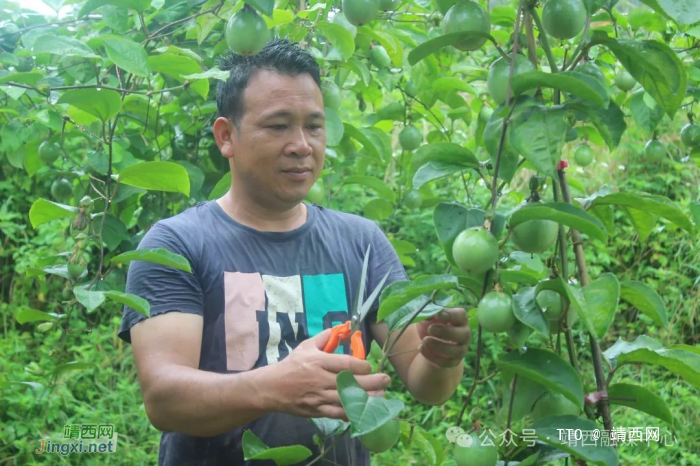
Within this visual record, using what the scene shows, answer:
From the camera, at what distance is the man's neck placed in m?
1.48

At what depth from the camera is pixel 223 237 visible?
1437mm

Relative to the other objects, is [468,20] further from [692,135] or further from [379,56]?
[379,56]

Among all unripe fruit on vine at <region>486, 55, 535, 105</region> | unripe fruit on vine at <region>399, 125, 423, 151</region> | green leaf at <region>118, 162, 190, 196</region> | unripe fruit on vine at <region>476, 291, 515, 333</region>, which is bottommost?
unripe fruit on vine at <region>476, 291, 515, 333</region>

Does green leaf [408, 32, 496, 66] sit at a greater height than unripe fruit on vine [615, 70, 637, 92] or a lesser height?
lesser

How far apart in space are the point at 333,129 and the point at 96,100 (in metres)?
0.51

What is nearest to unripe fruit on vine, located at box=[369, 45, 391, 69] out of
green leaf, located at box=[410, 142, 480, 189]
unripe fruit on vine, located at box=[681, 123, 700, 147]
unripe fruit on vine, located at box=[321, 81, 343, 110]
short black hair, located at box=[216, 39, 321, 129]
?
unripe fruit on vine, located at box=[321, 81, 343, 110]

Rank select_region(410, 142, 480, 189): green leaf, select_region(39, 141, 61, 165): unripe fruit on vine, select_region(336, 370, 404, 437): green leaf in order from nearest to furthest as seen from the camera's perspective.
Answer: select_region(336, 370, 404, 437): green leaf → select_region(410, 142, 480, 189): green leaf → select_region(39, 141, 61, 165): unripe fruit on vine

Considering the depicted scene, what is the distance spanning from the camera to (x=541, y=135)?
867mm

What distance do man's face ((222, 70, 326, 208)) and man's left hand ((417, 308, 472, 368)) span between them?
37 centimetres

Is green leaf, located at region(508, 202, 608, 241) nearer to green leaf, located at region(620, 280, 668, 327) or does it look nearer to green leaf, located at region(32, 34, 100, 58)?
green leaf, located at region(620, 280, 668, 327)

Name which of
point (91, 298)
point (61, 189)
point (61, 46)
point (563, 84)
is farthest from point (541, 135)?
point (61, 189)

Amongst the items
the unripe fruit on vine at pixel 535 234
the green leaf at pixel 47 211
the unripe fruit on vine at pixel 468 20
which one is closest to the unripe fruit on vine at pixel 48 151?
the green leaf at pixel 47 211

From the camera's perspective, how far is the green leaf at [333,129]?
1.75 metres

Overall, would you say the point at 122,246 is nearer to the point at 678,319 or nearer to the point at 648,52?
the point at 648,52
